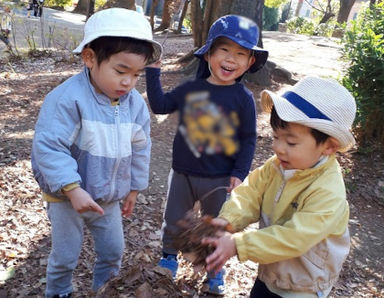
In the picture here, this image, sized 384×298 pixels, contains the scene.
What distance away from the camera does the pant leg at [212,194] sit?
8.57 feet

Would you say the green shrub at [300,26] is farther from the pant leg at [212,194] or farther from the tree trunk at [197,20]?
the pant leg at [212,194]

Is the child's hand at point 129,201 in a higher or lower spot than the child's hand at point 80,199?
lower

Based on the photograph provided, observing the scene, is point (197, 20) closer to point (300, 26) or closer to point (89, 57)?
point (89, 57)

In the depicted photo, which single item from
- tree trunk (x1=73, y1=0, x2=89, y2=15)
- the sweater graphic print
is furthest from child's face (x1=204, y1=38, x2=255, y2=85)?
tree trunk (x1=73, y1=0, x2=89, y2=15)

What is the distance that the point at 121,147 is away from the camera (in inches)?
86.7

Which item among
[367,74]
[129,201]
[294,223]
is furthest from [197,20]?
[294,223]

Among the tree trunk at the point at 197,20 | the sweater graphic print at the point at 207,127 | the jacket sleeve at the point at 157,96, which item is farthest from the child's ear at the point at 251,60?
the tree trunk at the point at 197,20

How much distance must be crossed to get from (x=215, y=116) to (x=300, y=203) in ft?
2.68

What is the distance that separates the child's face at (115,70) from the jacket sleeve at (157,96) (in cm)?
36

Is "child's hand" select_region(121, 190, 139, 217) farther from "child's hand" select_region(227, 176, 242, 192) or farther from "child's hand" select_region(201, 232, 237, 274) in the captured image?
"child's hand" select_region(201, 232, 237, 274)

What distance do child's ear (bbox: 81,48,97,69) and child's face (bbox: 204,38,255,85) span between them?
0.73 metres

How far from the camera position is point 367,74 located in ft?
17.0

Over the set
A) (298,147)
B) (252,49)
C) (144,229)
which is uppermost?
(252,49)

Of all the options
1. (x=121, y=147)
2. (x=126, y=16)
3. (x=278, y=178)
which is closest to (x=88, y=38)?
(x=126, y=16)
